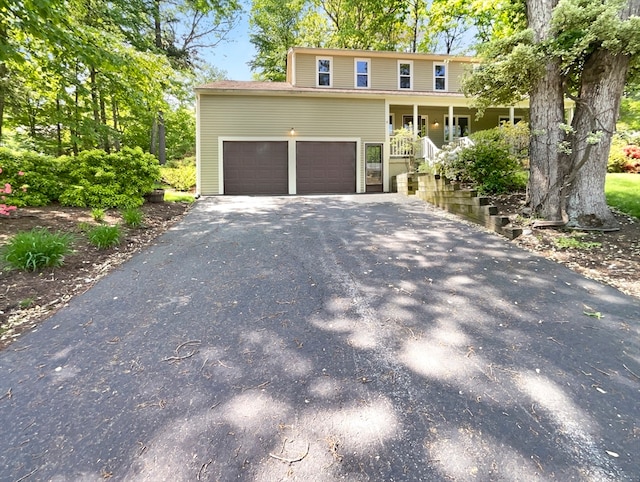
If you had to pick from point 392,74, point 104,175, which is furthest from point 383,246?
point 392,74

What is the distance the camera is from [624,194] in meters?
7.31

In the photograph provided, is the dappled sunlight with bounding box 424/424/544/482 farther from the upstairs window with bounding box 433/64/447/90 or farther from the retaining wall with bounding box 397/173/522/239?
the upstairs window with bounding box 433/64/447/90

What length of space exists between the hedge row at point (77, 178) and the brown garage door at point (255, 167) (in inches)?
185

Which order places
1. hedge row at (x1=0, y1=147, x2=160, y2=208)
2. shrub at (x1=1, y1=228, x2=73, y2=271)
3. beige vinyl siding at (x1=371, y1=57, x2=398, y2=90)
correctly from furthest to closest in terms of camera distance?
beige vinyl siding at (x1=371, y1=57, x2=398, y2=90)
hedge row at (x1=0, y1=147, x2=160, y2=208)
shrub at (x1=1, y1=228, x2=73, y2=271)

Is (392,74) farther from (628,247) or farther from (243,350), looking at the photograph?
(243,350)

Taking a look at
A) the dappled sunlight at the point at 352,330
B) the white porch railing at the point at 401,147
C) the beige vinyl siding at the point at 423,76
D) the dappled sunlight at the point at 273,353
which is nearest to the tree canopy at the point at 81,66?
the dappled sunlight at the point at 273,353

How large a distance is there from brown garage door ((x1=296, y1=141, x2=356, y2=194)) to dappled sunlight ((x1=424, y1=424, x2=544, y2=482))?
11.9 m

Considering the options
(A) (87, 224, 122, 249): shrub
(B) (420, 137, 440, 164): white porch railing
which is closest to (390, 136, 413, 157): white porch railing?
(B) (420, 137, 440, 164): white porch railing

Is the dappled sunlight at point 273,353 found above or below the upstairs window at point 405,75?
below

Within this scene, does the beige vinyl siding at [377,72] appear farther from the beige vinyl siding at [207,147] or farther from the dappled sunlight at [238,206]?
the dappled sunlight at [238,206]

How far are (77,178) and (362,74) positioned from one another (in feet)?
38.7

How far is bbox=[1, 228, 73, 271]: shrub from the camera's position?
158 inches

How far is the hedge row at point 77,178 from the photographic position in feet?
24.9

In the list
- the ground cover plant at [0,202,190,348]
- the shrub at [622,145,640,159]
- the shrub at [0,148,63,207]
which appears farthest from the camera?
the shrub at [622,145,640,159]
